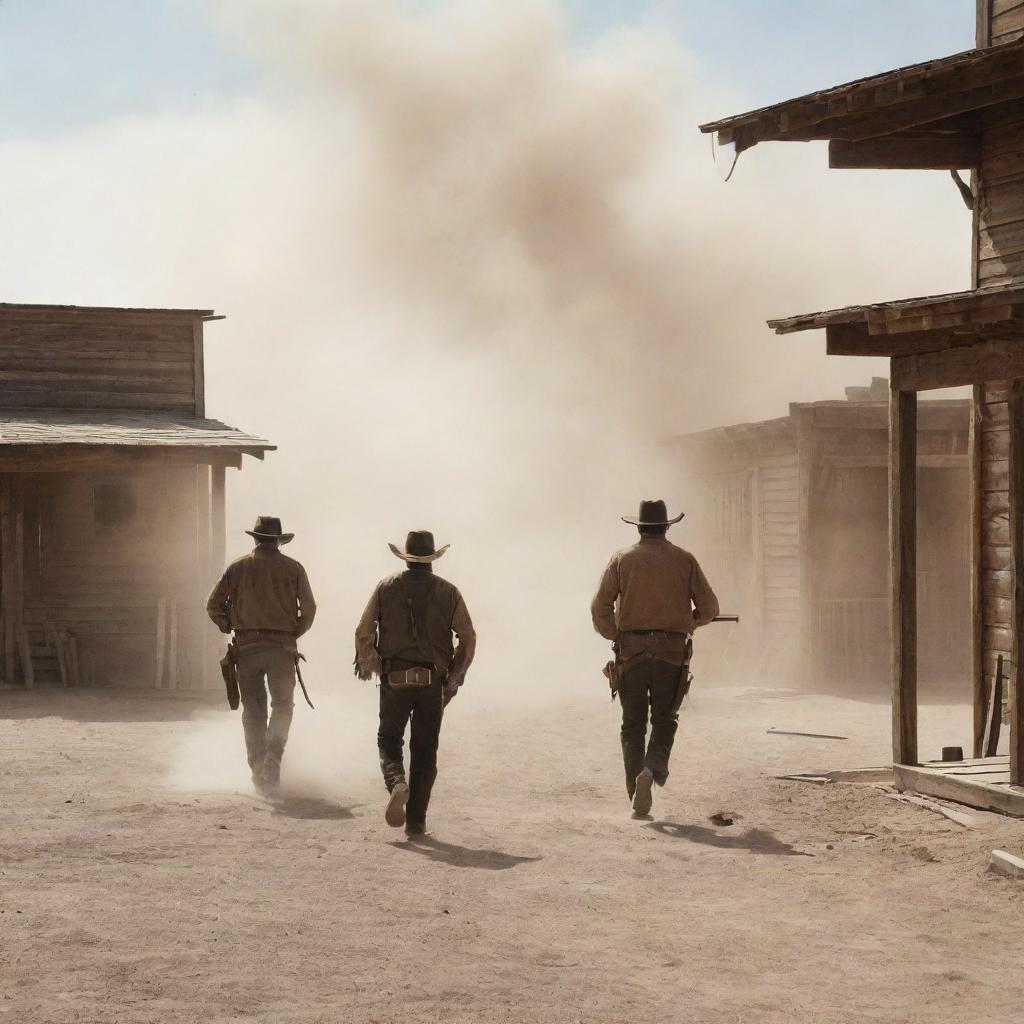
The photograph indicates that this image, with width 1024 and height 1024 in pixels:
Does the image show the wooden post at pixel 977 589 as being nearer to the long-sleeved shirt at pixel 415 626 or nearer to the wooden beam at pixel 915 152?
the wooden beam at pixel 915 152

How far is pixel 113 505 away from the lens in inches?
760

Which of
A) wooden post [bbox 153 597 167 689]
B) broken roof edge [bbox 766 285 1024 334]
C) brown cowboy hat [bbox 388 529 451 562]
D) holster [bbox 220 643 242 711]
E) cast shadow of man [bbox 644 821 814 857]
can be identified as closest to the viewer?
broken roof edge [bbox 766 285 1024 334]

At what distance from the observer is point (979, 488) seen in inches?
442

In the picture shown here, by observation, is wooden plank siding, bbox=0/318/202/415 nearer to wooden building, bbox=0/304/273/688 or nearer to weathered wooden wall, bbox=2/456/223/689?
wooden building, bbox=0/304/273/688

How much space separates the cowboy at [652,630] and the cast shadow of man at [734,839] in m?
0.40

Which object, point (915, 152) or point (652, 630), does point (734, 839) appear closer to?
point (652, 630)

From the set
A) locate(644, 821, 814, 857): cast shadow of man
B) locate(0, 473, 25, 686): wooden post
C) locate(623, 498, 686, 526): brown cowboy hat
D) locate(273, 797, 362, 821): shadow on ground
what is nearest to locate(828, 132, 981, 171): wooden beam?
locate(623, 498, 686, 526): brown cowboy hat

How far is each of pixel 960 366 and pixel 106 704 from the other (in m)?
11.0

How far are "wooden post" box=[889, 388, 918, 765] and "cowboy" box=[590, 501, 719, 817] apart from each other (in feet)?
4.60

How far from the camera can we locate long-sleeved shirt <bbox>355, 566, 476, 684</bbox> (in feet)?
28.0

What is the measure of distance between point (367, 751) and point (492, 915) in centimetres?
634

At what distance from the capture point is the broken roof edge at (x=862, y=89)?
989cm

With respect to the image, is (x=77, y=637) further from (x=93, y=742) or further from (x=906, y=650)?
(x=906, y=650)

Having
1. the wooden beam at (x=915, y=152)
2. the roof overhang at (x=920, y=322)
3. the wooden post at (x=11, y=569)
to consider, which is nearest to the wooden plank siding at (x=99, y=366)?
the wooden post at (x=11, y=569)
